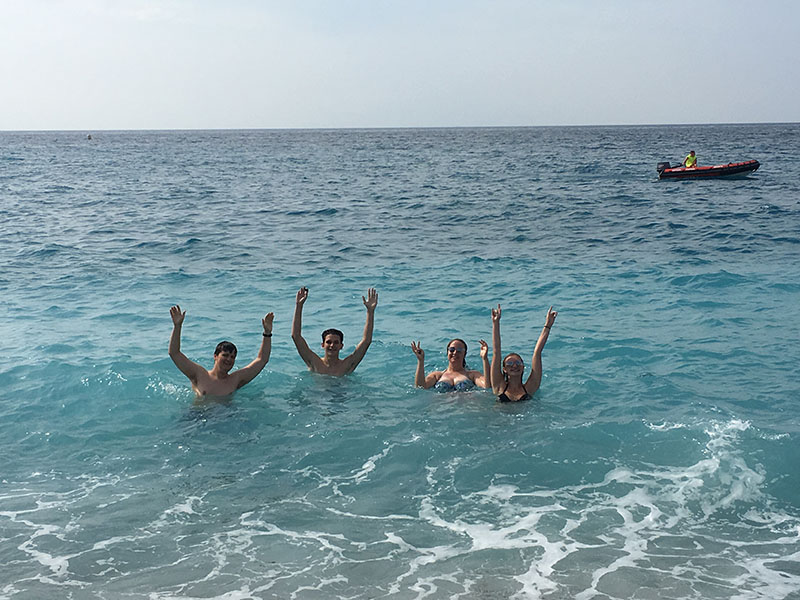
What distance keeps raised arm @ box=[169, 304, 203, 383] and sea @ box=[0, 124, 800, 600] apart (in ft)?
1.42

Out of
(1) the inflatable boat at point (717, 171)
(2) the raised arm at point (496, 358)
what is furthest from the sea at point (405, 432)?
(1) the inflatable boat at point (717, 171)

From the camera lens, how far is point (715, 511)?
6598 millimetres

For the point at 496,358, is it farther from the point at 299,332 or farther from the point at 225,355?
the point at 225,355

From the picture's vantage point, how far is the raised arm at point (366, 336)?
30.7 feet

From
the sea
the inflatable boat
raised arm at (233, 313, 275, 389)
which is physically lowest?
the sea

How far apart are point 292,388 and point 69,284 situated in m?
8.36

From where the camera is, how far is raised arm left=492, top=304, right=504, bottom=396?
8.37 meters

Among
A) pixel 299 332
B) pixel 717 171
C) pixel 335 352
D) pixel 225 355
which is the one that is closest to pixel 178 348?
pixel 225 355

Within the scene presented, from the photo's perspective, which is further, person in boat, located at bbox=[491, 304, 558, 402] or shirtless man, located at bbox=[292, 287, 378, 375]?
shirtless man, located at bbox=[292, 287, 378, 375]

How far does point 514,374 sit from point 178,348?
373 centimetres

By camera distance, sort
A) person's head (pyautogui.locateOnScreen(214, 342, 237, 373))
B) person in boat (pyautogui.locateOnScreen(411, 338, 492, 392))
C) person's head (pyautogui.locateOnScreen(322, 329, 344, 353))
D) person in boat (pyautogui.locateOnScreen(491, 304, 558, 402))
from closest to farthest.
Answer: person in boat (pyautogui.locateOnScreen(491, 304, 558, 402)) → person's head (pyautogui.locateOnScreen(214, 342, 237, 373)) → person in boat (pyautogui.locateOnScreen(411, 338, 492, 392)) → person's head (pyautogui.locateOnScreen(322, 329, 344, 353))

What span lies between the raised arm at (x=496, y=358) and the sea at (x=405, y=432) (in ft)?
0.92

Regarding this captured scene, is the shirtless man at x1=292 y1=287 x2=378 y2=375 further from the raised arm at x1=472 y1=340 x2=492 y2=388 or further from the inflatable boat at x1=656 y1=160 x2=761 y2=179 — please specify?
the inflatable boat at x1=656 y1=160 x2=761 y2=179

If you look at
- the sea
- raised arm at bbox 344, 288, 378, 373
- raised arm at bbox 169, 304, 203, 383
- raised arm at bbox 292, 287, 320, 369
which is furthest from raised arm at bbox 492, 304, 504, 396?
raised arm at bbox 169, 304, 203, 383
